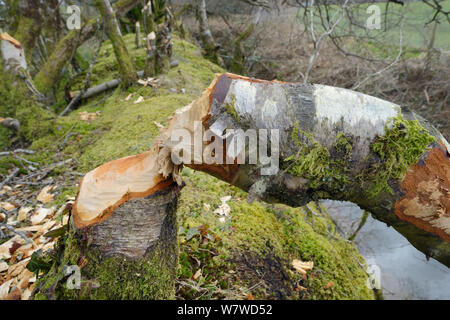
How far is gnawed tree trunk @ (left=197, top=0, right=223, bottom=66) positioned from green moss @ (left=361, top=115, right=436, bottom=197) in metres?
6.23

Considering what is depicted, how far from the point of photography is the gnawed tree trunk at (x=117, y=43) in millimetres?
3965

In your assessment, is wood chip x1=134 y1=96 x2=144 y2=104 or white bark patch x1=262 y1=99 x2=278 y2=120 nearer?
white bark patch x1=262 y1=99 x2=278 y2=120

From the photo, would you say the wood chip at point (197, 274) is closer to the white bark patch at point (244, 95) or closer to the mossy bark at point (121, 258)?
the mossy bark at point (121, 258)

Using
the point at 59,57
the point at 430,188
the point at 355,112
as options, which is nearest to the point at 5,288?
the point at 355,112

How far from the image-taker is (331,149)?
106cm

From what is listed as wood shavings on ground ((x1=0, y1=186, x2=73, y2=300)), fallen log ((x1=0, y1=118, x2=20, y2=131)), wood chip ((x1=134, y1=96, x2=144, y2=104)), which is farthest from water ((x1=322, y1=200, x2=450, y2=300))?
fallen log ((x1=0, y1=118, x2=20, y2=131))

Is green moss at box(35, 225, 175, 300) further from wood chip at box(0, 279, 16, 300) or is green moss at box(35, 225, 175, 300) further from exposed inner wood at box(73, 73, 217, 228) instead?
wood chip at box(0, 279, 16, 300)

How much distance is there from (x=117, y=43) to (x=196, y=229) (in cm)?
349

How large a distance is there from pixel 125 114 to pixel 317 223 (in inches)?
115

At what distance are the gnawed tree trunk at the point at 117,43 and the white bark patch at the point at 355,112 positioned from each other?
397 centimetres

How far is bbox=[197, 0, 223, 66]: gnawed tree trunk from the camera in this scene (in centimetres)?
627

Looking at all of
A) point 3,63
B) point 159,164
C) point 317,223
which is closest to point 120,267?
point 159,164

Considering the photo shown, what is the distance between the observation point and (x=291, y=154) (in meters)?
1.07
